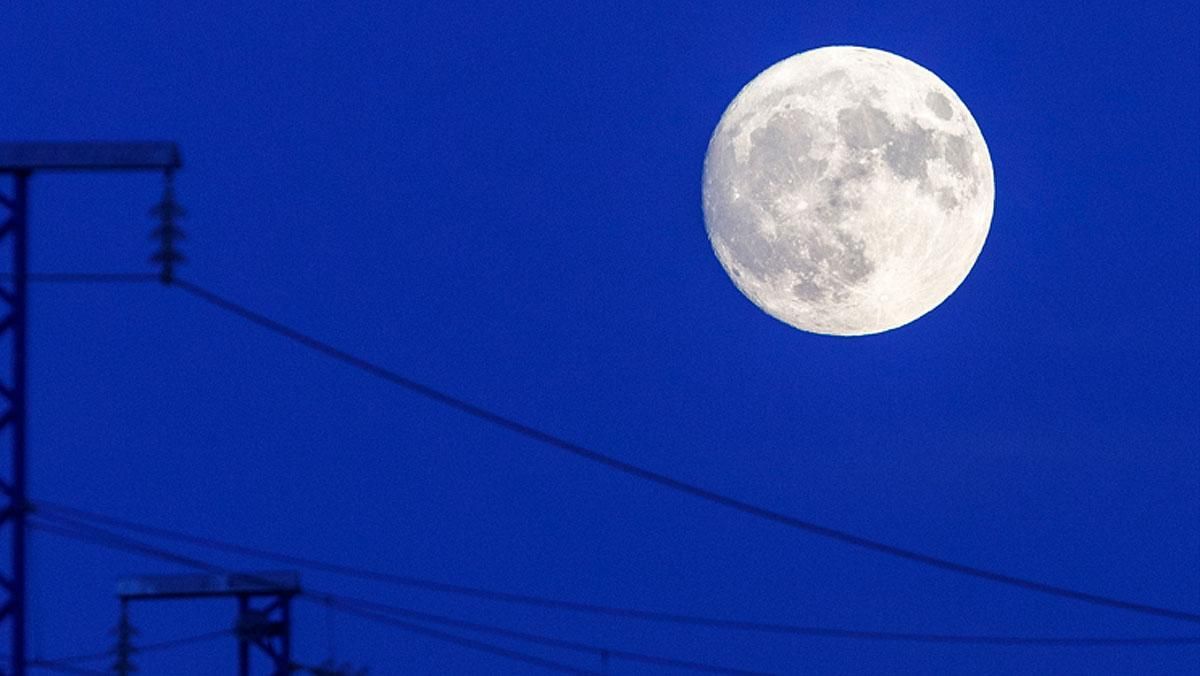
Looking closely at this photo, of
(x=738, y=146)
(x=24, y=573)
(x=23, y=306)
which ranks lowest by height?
(x=24, y=573)

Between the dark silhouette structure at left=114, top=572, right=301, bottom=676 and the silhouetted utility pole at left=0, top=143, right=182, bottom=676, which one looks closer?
the silhouetted utility pole at left=0, top=143, right=182, bottom=676

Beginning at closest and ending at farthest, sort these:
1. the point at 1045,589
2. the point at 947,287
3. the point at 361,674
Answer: the point at 1045,589 → the point at 947,287 → the point at 361,674

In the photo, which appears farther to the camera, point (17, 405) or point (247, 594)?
point (247, 594)

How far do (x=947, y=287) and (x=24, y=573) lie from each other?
37.4ft

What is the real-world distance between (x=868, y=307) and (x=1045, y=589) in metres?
3.68

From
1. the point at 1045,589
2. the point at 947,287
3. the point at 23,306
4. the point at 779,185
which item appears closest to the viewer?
the point at 23,306

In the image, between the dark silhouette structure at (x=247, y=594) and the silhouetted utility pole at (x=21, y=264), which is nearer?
the silhouetted utility pole at (x=21, y=264)

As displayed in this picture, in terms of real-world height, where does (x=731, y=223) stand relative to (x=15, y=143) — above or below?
above

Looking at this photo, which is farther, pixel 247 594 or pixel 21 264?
pixel 247 594

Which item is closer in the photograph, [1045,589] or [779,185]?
[1045,589]

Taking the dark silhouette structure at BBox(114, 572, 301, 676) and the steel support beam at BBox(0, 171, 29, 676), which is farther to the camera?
the dark silhouette structure at BBox(114, 572, 301, 676)

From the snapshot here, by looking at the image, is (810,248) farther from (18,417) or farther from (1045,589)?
(18,417)

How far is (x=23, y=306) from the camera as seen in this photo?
1689cm

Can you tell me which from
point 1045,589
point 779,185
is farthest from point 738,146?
point 1045,589
